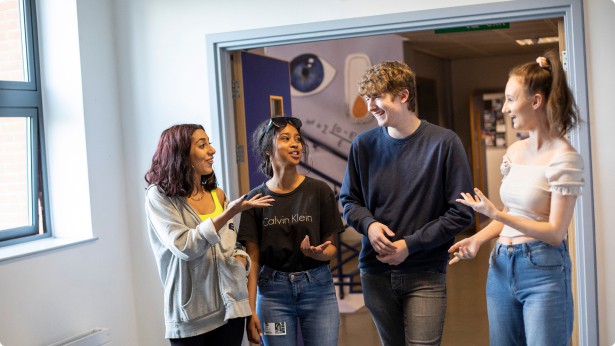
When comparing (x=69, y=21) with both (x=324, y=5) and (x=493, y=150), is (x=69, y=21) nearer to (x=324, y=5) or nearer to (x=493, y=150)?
(x=324, y=5)

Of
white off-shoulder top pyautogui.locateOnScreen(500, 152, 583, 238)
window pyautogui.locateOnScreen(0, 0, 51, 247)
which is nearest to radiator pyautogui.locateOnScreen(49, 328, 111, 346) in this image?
window pyautogui.locateOnScreen(0, 0, 51, 247)

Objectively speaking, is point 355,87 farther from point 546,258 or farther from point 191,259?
point 546,258

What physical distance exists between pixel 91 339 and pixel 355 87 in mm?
5492

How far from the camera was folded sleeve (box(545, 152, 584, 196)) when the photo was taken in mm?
2098

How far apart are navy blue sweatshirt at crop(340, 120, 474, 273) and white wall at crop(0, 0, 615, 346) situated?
1197 millimetres

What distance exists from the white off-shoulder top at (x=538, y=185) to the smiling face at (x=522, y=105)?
145mm

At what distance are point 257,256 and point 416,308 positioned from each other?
2.17 ft

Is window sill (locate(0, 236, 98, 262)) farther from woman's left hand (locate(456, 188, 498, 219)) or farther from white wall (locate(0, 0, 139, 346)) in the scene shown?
woman's left hand (locate(456, 188, 498, 219))

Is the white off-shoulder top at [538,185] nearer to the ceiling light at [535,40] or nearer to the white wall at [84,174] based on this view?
the white wall at [84,174]

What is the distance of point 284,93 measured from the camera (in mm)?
4793

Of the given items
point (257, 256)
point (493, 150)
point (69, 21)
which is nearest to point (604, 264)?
point (257, 256)

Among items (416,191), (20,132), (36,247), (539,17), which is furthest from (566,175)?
(20,132)

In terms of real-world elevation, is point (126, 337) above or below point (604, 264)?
below

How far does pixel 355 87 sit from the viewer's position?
8484 mm
